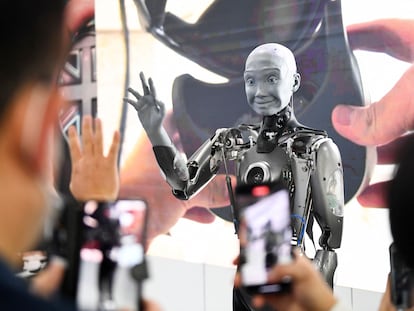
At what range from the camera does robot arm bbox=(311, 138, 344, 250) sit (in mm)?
2209

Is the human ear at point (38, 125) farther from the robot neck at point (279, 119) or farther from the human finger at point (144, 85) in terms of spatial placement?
the human finger at point (144, 85)

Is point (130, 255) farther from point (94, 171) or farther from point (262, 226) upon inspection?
point (94, 171)

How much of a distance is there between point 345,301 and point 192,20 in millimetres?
1479

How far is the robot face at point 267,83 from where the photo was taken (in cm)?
236

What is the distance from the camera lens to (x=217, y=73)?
259cm

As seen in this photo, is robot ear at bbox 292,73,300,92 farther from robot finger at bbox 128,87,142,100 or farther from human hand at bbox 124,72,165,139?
robot finger at bbox 128,87,142,100

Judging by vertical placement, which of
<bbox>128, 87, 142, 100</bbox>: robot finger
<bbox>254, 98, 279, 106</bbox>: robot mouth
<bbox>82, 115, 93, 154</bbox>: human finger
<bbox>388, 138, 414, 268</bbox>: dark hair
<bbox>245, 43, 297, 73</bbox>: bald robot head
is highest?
<bbox>245, 43, 297, 73</bbox>: bald robot head

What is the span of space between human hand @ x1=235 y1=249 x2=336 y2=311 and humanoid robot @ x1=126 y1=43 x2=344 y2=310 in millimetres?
1361

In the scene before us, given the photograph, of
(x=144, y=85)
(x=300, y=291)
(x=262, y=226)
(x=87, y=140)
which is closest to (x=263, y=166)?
(x=144, y=85)

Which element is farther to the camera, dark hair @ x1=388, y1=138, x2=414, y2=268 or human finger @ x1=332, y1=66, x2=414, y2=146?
human finger @ x1=332, y1=66, x2=414, y2=146

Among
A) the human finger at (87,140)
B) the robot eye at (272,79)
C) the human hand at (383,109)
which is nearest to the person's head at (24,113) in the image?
the human finger at (87,140)

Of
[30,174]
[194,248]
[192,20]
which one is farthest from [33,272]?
[192,20]

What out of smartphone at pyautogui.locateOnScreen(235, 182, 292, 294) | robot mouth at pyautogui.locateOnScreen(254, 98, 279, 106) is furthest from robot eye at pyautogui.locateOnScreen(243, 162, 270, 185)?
smartphone at pyautogui.locateOnScreen(235, 182, 292, 294)

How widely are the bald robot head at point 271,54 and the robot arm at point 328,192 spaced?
1.24 feet
